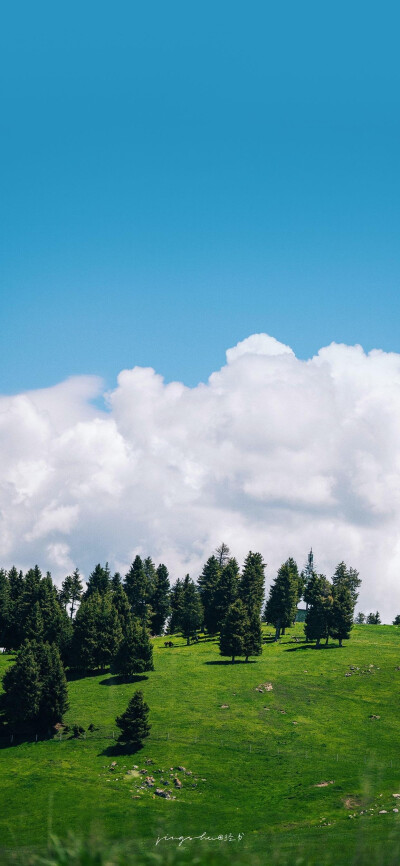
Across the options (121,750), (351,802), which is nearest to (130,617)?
(121,750)

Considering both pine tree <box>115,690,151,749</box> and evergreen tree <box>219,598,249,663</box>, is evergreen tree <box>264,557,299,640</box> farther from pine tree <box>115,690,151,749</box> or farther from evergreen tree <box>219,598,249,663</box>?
pine tree <box>115,690,151,749</box>

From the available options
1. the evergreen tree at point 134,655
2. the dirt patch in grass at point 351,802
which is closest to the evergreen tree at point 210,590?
the evergreen tree at point 134,655

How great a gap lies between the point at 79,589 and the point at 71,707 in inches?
3068

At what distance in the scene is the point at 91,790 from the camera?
211 feet

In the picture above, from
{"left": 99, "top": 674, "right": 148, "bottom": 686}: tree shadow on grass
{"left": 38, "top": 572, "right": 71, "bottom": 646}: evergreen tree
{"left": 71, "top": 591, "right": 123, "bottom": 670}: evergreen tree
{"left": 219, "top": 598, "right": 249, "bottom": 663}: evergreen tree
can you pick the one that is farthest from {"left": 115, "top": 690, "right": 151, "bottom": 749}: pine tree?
{"left": 38, "top": 572, "right": 71, "bottom": 646}: evergreen tree

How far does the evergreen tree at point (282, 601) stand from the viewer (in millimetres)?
136625

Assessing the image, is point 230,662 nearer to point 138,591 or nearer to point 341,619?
point 341,619

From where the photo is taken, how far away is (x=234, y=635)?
4424 inches

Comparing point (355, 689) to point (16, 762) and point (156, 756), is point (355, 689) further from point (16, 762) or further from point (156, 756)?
point (16, 762)

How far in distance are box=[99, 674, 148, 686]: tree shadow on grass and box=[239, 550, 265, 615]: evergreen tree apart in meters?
39.2

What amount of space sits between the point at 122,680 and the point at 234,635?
21.9 metres

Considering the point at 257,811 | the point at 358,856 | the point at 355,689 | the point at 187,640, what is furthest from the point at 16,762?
the point at 358,856

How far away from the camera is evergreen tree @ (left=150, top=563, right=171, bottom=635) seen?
543ft

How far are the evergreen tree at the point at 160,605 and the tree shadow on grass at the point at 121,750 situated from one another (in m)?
86.3
